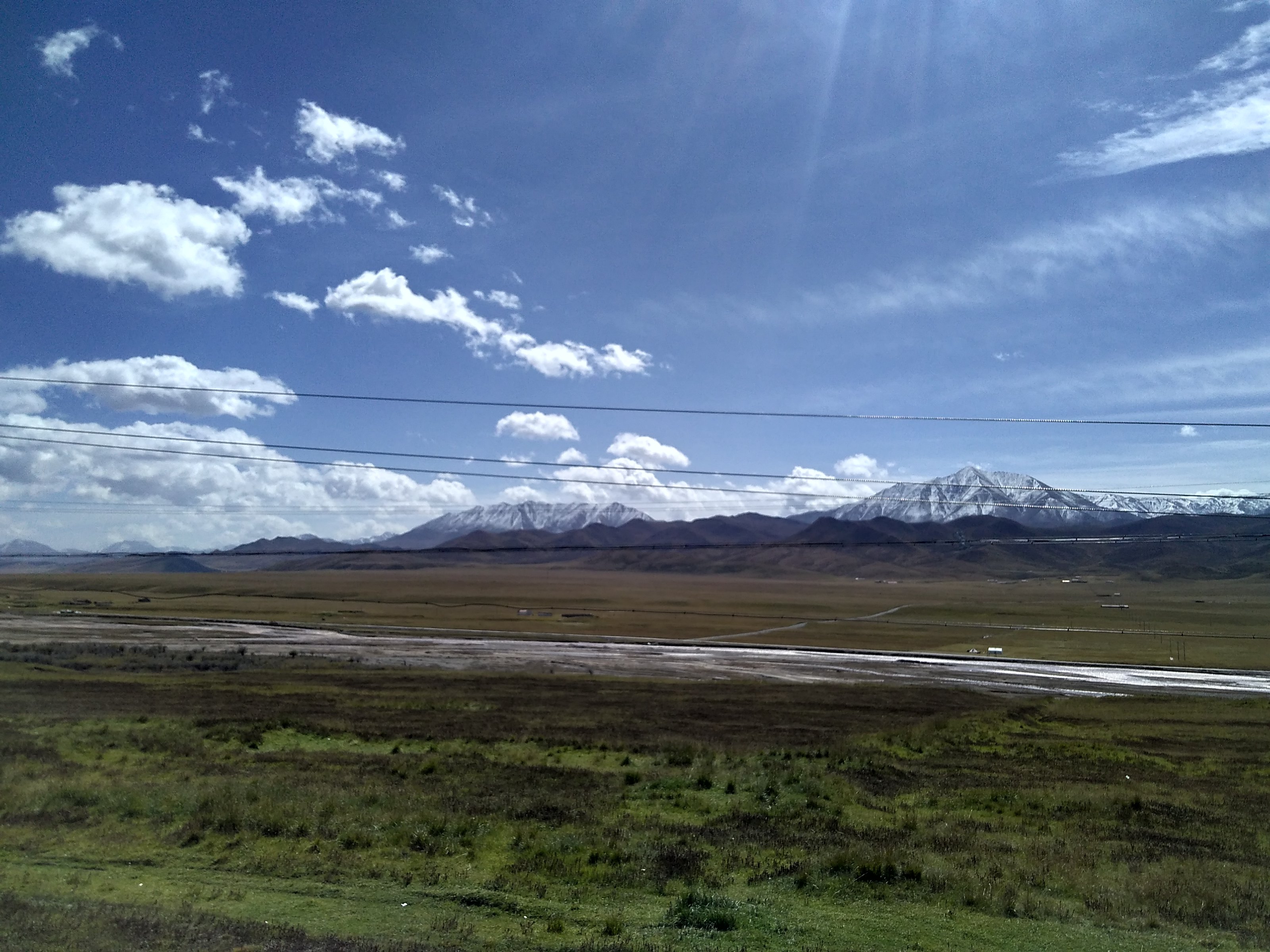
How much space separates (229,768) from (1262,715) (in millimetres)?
47614

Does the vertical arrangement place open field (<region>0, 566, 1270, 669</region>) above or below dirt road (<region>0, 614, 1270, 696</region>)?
below

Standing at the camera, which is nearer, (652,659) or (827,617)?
(652,659)

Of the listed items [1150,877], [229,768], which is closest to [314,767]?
[229,768]

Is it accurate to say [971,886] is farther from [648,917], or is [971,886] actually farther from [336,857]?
[336,857]

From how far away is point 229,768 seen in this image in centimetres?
1981

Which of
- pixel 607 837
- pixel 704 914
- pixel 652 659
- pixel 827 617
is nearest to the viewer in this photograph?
pixel 704 914

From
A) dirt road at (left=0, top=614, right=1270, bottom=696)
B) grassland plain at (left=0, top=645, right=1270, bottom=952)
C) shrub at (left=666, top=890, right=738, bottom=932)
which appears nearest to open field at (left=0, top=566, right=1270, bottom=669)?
dirt road at (left=0, top=614, right=1270, bottom=696)

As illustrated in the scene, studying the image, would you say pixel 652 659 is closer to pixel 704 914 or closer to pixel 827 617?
pixel 704 914

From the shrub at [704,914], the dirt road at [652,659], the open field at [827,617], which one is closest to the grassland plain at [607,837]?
the shrub at [704,914]

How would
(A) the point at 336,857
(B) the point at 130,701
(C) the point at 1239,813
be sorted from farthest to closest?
(B) the point at 130,701 → (C) the point at 1239,813 → (A) the point at 336,857

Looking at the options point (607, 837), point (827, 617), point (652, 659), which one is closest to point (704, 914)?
point (607, 837)

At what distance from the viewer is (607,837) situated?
1461cm

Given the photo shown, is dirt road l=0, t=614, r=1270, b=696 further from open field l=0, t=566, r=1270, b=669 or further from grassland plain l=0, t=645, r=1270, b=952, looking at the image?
grassland plain l=0, t=645, r=1270, b=952

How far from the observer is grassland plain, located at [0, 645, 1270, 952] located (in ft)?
33.5
